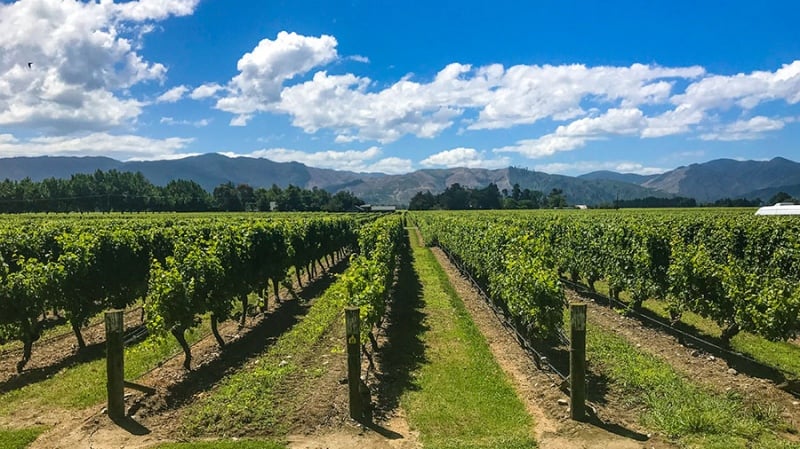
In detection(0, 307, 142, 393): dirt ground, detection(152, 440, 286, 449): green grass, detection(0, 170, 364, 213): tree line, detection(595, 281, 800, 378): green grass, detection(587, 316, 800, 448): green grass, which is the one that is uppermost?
detection(0, 170, 364, 213): tree line

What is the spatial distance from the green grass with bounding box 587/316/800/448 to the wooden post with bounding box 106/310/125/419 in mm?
8470

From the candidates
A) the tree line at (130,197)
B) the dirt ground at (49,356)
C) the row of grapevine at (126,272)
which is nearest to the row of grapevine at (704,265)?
the row of grapevine at (126,272)

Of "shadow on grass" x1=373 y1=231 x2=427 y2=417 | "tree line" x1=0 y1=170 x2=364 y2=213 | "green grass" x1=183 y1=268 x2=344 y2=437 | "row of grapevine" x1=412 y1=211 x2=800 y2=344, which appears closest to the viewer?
"green grass" x1=183 y1=268 x2=344 y2=437

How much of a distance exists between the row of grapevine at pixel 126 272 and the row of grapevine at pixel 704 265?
859 cm

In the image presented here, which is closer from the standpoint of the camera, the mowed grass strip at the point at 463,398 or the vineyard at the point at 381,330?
the mowed grass strip at the point at 463,398

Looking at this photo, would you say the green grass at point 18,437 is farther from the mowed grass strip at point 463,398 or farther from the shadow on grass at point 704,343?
the shadow on grass at point 704,343

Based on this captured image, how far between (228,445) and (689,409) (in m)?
7.23

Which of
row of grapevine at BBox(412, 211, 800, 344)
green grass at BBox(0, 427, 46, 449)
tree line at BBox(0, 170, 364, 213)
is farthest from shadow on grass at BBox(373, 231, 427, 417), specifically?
tree line at BBox(0, 170, 364, 213)

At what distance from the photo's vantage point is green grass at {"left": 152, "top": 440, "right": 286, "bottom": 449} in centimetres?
695

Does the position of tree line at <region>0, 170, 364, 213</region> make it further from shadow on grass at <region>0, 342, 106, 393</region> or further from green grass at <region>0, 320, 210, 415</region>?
green grass at <region>0, 320, 210, 415</region>

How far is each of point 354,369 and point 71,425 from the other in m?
4.58

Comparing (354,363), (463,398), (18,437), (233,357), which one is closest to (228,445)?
(354,363)

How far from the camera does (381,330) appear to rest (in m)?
14.1

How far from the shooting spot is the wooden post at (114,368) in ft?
25.8
